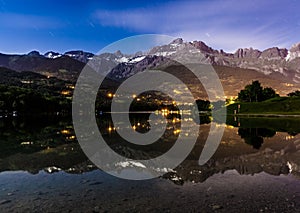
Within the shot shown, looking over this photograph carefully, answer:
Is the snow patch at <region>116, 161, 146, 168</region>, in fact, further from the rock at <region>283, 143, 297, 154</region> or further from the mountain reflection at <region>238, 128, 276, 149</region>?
the rock at <region>283, 143, 297, 154</region>

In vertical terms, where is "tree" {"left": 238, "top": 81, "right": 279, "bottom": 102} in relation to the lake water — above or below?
above

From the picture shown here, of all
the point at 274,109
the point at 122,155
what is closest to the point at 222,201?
the point at 122,155

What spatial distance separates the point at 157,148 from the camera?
37562 millimetres

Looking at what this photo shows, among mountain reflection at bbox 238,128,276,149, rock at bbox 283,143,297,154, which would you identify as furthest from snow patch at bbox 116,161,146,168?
rock at bbox 283,143,297,154

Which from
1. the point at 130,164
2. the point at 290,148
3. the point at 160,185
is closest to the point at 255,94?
the point at 290,148

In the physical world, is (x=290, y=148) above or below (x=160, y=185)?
above

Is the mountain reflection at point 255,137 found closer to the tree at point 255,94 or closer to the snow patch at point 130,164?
the snow patch at point 130,164

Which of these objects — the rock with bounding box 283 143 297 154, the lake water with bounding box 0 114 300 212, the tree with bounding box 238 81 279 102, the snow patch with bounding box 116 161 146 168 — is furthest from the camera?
the tree with bounding box 238 81 279 102

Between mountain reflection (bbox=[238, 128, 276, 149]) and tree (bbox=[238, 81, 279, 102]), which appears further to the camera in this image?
tree (bbox=[238, 81, 279, 102])

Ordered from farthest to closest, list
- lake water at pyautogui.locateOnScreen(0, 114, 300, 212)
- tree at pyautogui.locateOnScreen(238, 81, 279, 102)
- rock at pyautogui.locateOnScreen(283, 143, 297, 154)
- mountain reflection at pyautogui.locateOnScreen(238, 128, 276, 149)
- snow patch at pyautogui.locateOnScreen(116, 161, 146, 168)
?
tree at pyautogui.locateOnScreen(238, 81, 279, 102)
mountain reflection at pyautogui.locateOnScreen(238, 128, 276, 149)
rock at pyautogui.locateOnScreen(283, 143, 297, 154)
snow patch at pyautogui.locateOnScreen(116, 161, 146, 168)
lake water at pyautogui.locateOnScreen(0, 114, 300, 212)

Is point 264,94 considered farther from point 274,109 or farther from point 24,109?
point 24,109

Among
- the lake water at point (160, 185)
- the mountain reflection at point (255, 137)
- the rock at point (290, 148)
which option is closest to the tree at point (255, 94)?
the mountain reflection at point (255, 137)

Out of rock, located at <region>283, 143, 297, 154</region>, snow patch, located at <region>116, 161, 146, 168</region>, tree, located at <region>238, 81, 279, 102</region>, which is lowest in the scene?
snow patch, located at <region>116, 161, 146, 168</region>

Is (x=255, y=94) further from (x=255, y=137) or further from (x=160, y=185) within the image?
(x=160, y=185)
